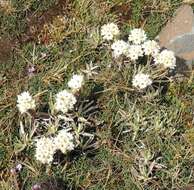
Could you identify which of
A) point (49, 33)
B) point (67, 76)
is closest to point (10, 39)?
point (49, 33)

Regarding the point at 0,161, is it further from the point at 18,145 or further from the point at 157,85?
the point at 157,85

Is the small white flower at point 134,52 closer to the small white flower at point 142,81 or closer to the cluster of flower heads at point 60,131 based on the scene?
the small white flower at point 142,81

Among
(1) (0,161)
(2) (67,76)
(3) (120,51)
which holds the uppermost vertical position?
(3) (120,51)

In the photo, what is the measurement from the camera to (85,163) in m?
6.00

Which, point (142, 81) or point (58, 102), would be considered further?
point (142, 81)

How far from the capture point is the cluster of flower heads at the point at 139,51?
611 centimetres

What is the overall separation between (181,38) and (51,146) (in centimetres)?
233

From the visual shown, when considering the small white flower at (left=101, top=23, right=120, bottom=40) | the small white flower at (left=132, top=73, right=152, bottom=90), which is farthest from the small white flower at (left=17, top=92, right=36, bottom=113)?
the small white flower at (left=101, top=23, right=120, bottom=40)

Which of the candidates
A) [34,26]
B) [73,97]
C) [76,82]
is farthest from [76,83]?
[34,26]

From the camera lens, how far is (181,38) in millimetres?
7094

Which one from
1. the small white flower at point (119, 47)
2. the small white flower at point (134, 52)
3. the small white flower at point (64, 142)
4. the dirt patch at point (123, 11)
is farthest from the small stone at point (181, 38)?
the small white flower at point (64, 142)

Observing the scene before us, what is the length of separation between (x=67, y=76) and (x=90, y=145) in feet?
3.01

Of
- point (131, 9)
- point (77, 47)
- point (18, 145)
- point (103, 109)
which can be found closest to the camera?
point (18, 145)

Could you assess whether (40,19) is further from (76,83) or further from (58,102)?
(58,102)
